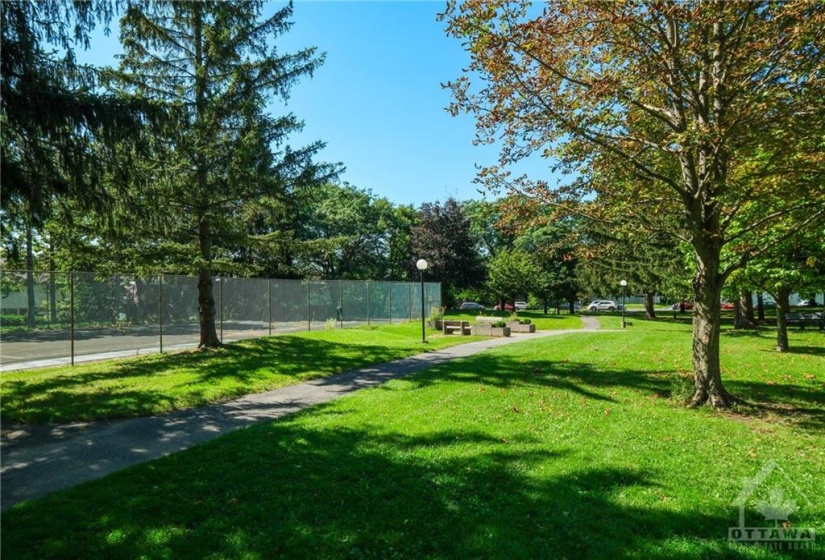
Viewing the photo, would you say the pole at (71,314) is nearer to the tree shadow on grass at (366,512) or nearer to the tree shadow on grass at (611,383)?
the tree shadow on grass at (611,383)

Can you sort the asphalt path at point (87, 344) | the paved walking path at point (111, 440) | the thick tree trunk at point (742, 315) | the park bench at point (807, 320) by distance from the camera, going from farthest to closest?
1. the thick tree trunk at point (742, 315)
2. the park bench at point (807, 320)
3. the asphalt path at point (87, 344)
4. the paved walking path at point (111, 440)

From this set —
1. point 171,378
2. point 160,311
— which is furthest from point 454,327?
point 171,378

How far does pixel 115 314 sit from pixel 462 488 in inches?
490

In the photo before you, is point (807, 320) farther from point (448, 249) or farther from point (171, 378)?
point (171, 378)

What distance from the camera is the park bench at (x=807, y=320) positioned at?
25592 mm

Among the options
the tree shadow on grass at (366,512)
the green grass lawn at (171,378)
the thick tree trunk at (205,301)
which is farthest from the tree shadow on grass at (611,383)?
the thick tree trunk at (205,301)

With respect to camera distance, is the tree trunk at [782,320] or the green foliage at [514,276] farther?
the green foliage at [514,276]

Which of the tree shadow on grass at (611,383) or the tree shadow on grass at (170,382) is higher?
the tree shadow on grass at (170,382)

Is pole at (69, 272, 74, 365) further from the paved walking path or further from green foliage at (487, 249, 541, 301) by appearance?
green foliage at (487, 249, 541, 301)

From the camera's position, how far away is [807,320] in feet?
85.8

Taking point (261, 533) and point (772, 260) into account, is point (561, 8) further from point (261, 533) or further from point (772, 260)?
point (772, 260)

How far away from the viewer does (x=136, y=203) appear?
10922 millimetres

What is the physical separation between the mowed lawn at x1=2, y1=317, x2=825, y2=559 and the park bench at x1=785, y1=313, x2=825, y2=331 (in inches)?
922

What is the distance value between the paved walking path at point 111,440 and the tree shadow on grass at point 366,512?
506mm
